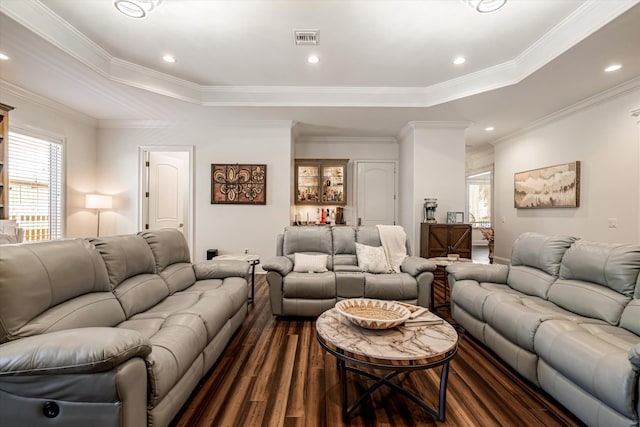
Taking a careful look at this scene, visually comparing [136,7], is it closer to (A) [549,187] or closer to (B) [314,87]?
(B) [314,87]

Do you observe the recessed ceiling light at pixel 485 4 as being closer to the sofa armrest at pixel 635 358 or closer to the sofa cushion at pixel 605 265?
the sofa cushion at pixel 605 265

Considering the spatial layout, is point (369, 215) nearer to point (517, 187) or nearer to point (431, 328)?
point (517, 187)

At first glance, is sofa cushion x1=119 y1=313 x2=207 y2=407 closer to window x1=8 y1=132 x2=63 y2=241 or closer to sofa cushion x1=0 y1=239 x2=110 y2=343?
sofa cushion x1=0 y1=239 x2=110 y2=343

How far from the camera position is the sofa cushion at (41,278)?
125 cm

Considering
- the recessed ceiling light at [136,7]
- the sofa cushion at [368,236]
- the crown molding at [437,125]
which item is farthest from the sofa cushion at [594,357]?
the recessed ceiling light at [136,7]

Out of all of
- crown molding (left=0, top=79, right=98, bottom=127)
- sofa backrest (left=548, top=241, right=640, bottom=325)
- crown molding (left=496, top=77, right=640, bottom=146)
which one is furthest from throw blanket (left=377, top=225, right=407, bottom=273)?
crown molding (left=0, top=79, right=98, bottom=127)

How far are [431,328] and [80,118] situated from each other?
20.3 feet

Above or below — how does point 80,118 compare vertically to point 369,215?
above

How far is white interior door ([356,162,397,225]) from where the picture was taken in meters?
5.98

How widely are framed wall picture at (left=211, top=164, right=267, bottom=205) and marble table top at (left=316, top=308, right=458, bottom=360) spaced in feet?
11.6

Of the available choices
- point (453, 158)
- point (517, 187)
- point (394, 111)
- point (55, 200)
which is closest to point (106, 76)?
point (55, 200)

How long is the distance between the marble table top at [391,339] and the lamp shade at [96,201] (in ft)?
15.7

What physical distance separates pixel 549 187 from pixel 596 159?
0.87m

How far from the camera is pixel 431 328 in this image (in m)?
1.81
